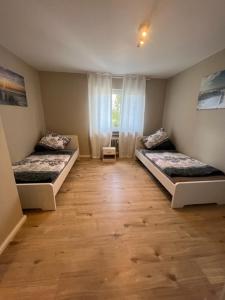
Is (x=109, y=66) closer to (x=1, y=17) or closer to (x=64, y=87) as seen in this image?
(x=64, y=87)


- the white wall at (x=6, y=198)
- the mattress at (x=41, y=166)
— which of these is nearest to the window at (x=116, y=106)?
the mattress at (x=41, y=166)

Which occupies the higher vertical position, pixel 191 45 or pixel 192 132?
pixel 191 45

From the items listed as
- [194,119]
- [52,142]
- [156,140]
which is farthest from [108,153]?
[194,119]

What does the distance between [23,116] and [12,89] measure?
49 centimetres

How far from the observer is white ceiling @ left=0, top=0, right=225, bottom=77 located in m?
1.37

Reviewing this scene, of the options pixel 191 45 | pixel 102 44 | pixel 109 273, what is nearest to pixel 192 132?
pixel 191 45

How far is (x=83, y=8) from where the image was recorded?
1.40 metres

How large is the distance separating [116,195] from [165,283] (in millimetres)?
1281

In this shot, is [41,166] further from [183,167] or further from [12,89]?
[183,167]

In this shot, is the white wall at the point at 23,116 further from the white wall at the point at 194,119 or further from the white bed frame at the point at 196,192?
the white wall at the point at 194,119

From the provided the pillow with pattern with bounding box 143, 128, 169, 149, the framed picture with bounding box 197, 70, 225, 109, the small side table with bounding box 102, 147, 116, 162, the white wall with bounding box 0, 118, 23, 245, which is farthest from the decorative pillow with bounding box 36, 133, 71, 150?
the framed picture with bounding box 197, 70, 225, 109

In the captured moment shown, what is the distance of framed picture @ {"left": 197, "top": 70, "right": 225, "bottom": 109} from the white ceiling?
365mm

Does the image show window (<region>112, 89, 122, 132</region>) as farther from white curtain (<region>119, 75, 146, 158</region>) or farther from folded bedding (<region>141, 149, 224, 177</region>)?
folded bedding (<region>141, 149, 224, 177</region>)

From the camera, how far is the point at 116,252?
4.65ft
